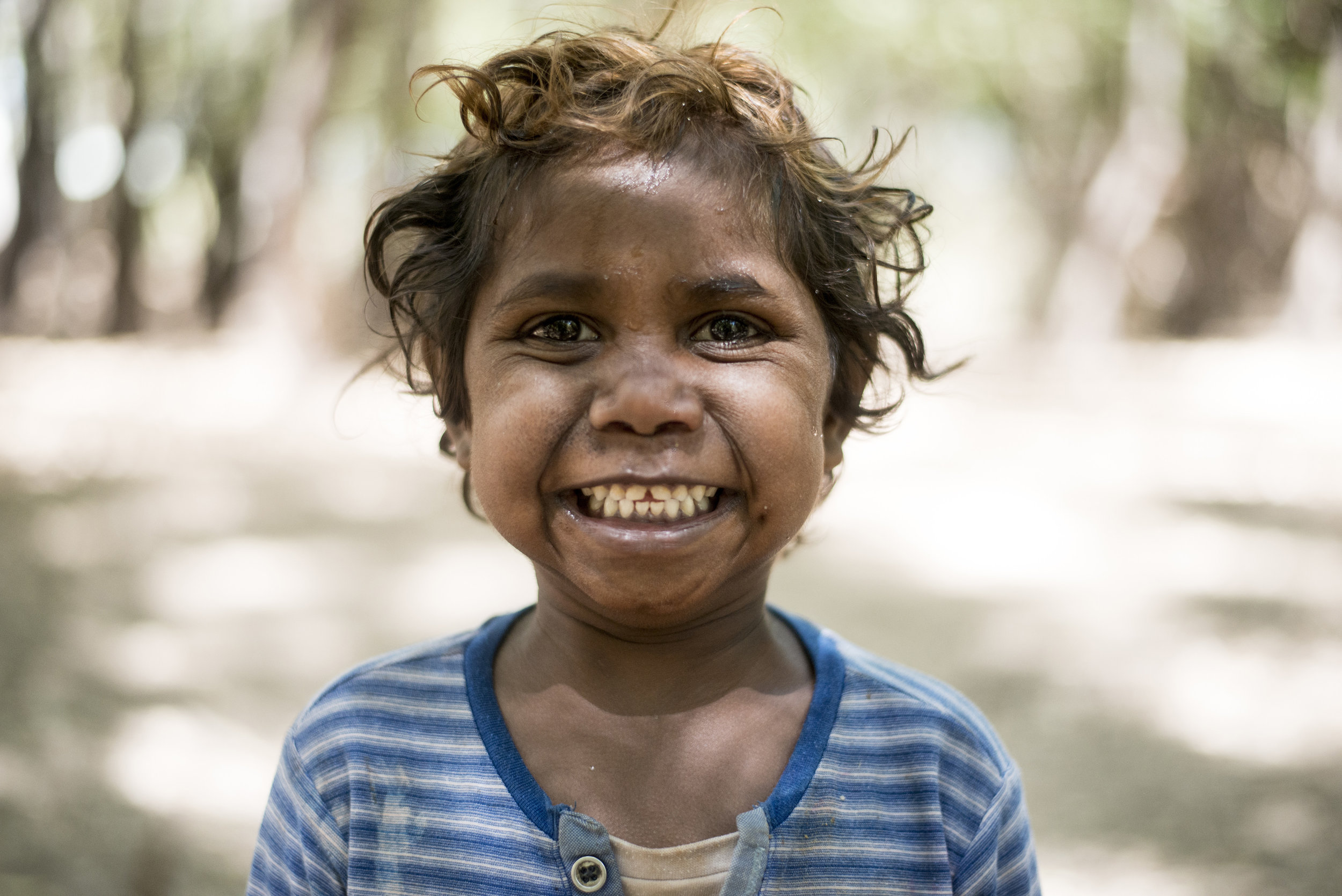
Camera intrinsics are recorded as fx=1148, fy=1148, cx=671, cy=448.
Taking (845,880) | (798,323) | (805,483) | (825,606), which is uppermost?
(825,606)

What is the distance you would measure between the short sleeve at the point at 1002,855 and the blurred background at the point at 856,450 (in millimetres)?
853

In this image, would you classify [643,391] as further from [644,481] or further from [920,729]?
[920,729]

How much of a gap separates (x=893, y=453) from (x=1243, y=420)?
10.4 ft

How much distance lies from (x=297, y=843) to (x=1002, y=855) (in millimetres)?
899

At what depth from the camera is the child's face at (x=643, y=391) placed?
136 cm

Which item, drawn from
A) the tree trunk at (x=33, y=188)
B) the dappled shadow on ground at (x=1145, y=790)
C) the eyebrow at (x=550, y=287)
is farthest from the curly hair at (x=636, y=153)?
the tree trunk at (x=33, y=188)

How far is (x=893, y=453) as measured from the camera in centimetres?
928

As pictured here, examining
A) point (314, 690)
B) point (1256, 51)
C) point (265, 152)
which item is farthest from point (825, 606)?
point (1256, 51)

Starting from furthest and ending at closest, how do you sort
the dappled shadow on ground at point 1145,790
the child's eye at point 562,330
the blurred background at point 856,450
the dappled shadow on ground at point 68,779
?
the blurred background at point 856,450
the dappled shadow on ground at point 1145,790
the dappled shadow on ground at point 68,779
the child's eye at point 562,330

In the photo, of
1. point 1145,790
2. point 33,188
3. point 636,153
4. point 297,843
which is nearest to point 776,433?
point 636,153

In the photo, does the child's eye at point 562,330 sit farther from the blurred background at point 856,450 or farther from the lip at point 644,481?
the blurred background at point 856,450

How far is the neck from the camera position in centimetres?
150

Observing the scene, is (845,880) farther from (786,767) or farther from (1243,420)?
(1243,420)

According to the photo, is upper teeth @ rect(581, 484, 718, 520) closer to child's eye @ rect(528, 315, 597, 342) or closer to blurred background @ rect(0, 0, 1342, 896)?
child's eye @ rect(528, 315, 597, 342)
